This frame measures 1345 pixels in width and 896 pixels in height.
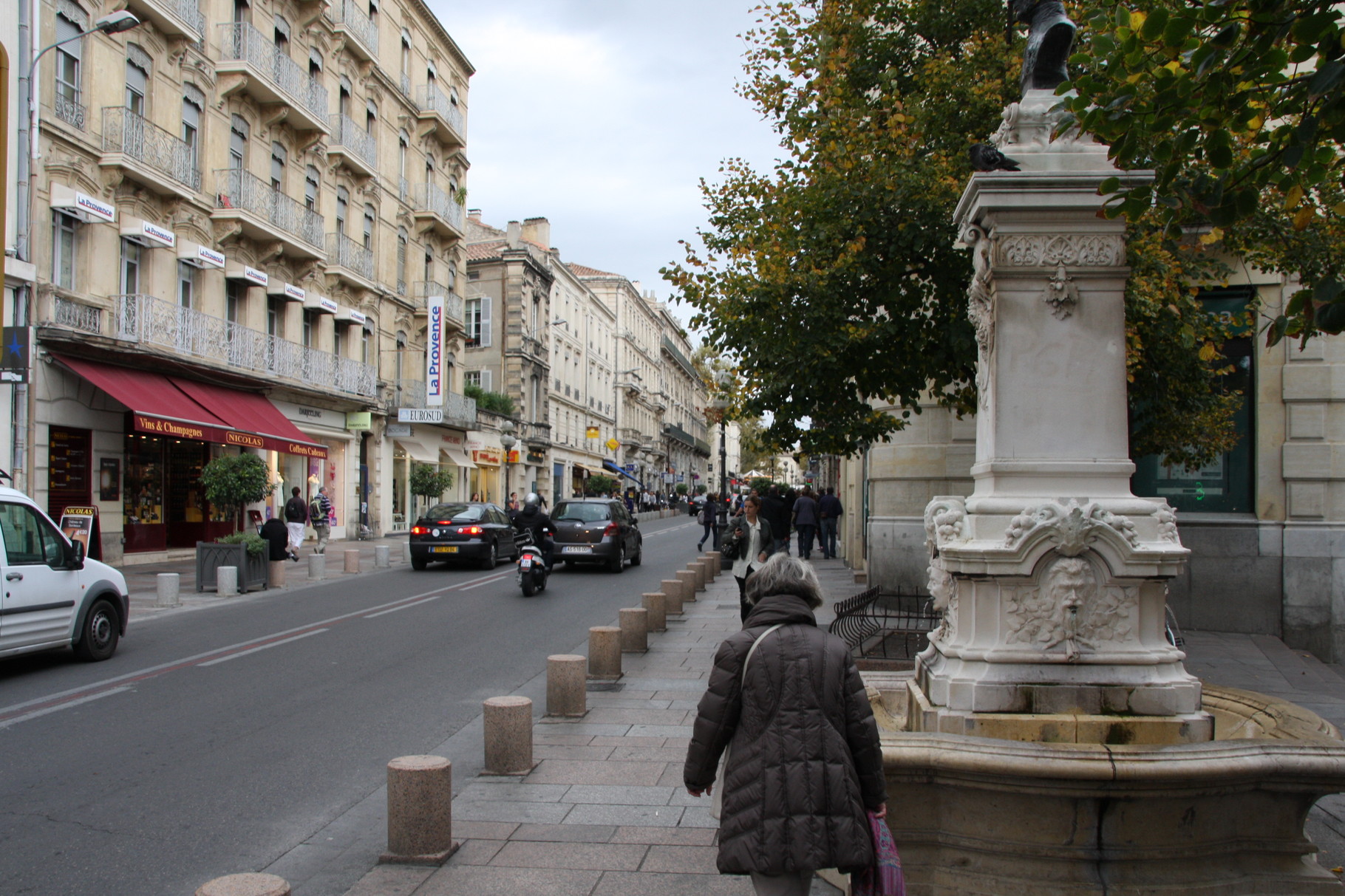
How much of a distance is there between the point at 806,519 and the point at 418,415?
1594 centimetres

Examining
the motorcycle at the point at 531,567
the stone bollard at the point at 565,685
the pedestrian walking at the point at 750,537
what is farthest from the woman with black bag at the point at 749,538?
Result: the motorcycle at the point at 531,567

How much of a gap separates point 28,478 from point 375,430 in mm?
15722

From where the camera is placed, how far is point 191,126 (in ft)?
79.0

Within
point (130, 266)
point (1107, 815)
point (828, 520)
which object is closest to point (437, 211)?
point (130, 266)

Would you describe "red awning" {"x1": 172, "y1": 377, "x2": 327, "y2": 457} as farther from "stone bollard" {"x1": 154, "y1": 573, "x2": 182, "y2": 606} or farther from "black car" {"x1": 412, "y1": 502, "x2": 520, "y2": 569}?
"stone bollard" {"x1": 154, "y1": 573, "x2": 182, "y2": 606}

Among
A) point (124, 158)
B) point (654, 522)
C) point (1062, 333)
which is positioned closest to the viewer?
point (1062, 333)

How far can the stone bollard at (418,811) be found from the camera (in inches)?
190

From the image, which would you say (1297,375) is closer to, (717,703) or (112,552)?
(717,703)

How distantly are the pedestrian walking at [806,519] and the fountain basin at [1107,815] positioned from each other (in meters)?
19.4

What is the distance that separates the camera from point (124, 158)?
20656 mm

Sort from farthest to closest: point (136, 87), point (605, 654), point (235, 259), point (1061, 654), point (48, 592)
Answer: point (235, 259)
point (136, 87)
point (48, 592)
point (605, 654)
point (1061, 654)

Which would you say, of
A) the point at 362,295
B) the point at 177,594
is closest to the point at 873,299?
the point at 177,594

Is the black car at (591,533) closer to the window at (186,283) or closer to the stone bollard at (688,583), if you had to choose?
the stone bollard at (688,583)

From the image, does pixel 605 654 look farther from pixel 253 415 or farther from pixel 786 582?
pixel 253 415
